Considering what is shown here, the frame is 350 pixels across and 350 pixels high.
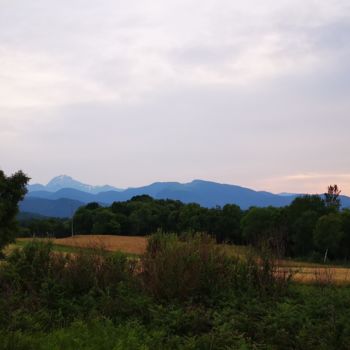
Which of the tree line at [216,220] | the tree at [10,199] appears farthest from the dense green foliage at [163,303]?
the tree at [10,199]

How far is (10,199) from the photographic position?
39.3m

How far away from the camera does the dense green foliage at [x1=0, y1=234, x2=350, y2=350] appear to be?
861 centimetres

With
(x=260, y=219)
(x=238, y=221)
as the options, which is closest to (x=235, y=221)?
(x=238, y=221)

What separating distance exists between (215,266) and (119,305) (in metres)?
2.80

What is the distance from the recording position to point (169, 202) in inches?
3691

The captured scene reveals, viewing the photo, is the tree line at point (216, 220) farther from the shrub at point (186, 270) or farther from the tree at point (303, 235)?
the shrub at point (186, 270)

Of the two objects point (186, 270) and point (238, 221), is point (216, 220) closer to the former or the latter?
point (238, 221)

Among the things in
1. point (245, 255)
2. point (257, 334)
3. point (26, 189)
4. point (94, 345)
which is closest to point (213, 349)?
point (257, 334)

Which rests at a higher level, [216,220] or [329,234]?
[216,220]

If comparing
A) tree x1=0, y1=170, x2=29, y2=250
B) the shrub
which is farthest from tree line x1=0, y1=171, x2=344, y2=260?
the shrub

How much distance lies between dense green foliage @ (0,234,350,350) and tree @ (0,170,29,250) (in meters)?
25.0

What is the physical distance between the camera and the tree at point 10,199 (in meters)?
37.2

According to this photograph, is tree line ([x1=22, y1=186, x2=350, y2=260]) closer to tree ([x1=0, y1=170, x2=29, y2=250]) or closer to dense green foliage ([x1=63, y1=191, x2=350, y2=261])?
dense green foliage ([x1=63, y1=191, x2=350, y2=261])

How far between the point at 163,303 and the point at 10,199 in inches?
1219
